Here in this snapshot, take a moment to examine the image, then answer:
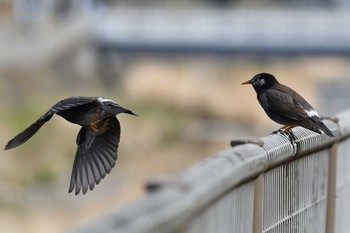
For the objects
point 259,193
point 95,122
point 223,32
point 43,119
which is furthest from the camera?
point 223,32

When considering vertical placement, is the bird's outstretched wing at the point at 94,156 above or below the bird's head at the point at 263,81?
below

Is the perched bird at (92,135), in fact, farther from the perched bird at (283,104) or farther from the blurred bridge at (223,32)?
→ the blurred bridge at (223,32)

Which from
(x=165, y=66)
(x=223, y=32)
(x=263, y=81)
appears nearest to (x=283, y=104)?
(x=263, y=81)

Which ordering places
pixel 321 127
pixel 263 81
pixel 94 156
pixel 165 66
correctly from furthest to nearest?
pixel 165 66, pixel 263 81, pixel 94 156, pixel 321 127

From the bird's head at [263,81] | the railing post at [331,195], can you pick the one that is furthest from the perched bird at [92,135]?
the railing post at [331,195]

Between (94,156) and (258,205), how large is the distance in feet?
12.1

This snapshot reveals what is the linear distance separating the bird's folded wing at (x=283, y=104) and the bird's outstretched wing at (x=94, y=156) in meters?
1.12

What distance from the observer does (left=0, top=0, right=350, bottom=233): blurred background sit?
3922cm

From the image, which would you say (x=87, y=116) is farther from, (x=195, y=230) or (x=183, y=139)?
(x=183, y=139)

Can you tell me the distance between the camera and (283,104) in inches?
356

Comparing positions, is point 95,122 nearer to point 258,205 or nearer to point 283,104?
point 283,104

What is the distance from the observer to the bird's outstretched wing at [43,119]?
796cm

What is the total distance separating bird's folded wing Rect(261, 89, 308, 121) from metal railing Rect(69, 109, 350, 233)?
59 cm

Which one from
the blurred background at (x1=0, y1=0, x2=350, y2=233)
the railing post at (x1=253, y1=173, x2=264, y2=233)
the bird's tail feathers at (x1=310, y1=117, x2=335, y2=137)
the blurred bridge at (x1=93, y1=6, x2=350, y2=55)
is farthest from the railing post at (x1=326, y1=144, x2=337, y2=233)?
the blurred bridge at (x1=93, y1=6, x2=350, y2=55)
